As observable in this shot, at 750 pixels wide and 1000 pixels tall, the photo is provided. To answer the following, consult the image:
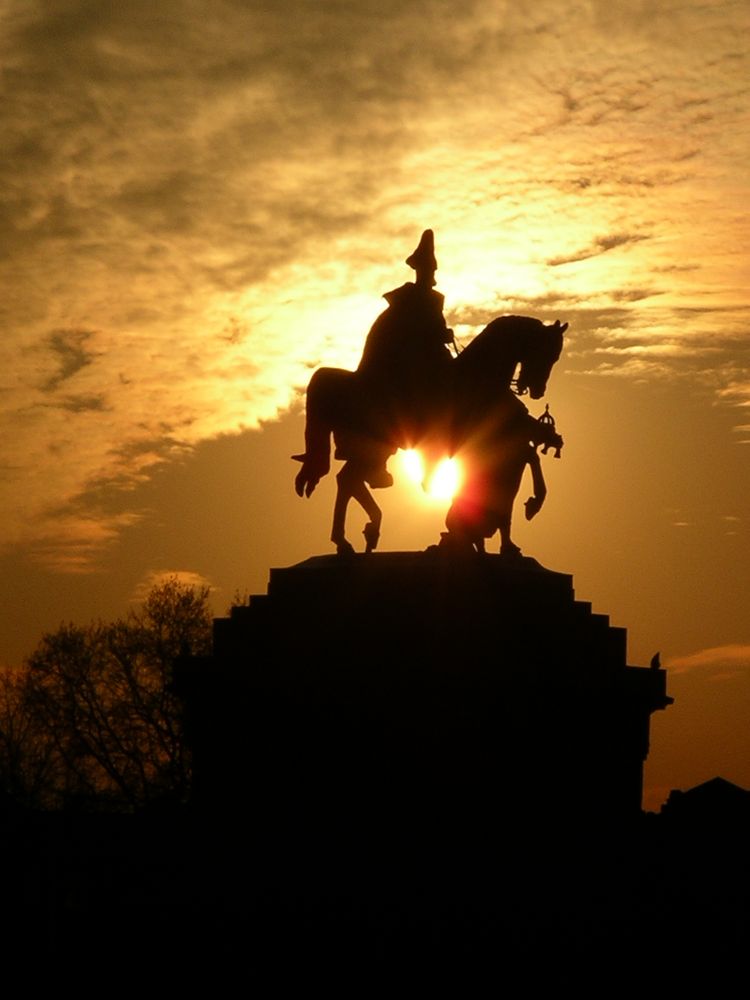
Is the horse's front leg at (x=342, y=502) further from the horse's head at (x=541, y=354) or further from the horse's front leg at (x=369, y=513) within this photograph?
the horse's head at (x=541, y=354)

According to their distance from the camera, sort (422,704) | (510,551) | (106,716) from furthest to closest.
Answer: (106,716), (510,551), (422,704)

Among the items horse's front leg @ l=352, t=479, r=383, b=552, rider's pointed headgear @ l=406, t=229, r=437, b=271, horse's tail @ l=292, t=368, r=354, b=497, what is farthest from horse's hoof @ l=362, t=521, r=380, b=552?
rider's pointed headgear @ l=406, t=229, r=437, b=271

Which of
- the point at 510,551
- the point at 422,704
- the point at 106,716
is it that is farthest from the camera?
the point at 106,716

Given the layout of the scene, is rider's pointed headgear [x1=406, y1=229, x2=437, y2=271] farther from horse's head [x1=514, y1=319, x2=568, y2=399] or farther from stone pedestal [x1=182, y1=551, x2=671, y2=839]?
stone pedestal [x1=182, y1=551, x2=671, y2=839]

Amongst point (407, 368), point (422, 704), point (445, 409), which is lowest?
point (422, 704)

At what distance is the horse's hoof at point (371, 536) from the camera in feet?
64.9

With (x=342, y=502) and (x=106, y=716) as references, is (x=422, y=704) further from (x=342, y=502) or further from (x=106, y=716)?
(x=106, y=716)

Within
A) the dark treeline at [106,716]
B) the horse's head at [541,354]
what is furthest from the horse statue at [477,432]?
the dark treeline at [106,716]

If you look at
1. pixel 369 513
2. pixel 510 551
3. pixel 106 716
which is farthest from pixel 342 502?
pixel 106 716

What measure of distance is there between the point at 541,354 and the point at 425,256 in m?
1.61

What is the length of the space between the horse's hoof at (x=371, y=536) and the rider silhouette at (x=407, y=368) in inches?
19.7

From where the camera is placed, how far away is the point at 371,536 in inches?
779

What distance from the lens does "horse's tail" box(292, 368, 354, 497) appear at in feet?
66.0

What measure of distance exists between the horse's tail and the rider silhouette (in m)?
0.30
